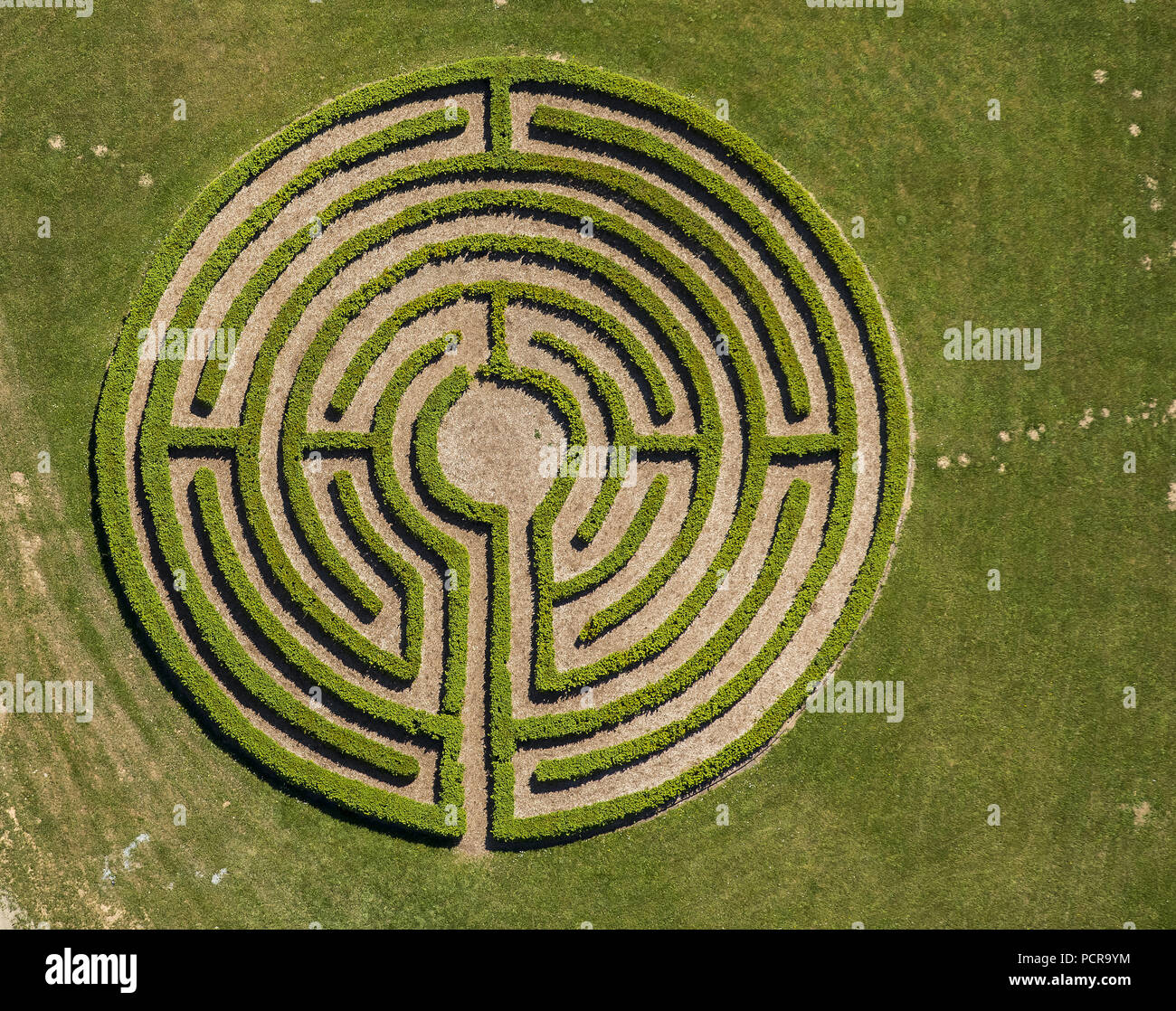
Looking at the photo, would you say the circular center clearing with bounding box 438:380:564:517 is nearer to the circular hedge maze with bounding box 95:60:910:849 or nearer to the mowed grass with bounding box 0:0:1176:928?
the circular hedge maze with bounding box 95:60:910:849

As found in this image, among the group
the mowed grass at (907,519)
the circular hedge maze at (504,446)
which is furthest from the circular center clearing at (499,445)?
the mowed grass at (907,519)

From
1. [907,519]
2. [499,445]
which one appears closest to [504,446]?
[499,445]

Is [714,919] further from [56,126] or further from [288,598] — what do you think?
[56,126]

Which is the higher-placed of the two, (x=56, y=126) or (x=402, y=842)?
(x=56, y=126)

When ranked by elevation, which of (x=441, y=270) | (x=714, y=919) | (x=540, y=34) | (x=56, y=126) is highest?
(x=540, y=34)

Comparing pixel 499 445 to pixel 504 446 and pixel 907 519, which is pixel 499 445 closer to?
pixel 504 446

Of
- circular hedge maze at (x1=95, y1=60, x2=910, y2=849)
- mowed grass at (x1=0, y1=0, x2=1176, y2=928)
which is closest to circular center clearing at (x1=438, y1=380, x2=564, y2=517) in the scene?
circular hedge maze at (x1=95, y1=60, x2=910, y2=849)

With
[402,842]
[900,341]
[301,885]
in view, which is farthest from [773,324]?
[301,885]

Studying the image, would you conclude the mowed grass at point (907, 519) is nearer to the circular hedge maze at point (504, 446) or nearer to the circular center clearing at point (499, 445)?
the circular hedge maze at point (504, 446)
